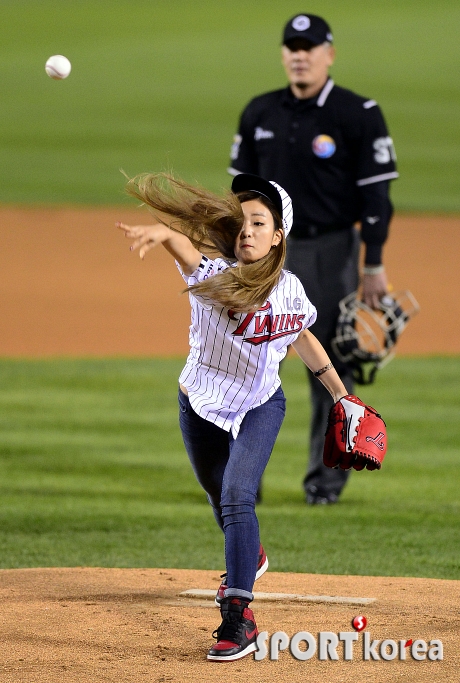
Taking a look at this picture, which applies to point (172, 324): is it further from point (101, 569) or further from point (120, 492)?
point (101, 569)

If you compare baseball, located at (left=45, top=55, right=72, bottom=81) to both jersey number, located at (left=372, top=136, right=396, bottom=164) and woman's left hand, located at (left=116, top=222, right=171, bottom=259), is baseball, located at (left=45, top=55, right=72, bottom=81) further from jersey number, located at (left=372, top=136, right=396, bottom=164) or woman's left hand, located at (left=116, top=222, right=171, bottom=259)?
jersey number, located at (left=372, top=136, right=396, bottom=164)

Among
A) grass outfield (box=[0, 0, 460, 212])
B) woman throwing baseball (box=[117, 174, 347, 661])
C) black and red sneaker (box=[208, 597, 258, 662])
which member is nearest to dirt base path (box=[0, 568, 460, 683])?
black and red sneaker (box=[208, 597, 258, 662])

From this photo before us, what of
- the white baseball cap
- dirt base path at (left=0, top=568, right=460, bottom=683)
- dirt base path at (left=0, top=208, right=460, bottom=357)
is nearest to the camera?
dirt base path at (left=0, top=568, right=460, bottom=683)

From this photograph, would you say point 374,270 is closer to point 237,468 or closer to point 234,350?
point 234,350

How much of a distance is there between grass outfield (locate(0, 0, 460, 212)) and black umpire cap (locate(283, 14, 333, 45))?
1502 cm

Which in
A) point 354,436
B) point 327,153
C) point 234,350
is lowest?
point 354,436

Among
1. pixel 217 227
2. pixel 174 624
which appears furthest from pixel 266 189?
pixel 174 624

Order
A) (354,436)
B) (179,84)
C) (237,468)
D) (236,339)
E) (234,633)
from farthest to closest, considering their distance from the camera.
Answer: (179,84) → (354,436) → (236,339) → (237,468) → (234,633)

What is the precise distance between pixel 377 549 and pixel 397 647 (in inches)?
82.1

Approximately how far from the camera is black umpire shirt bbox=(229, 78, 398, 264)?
6.72m

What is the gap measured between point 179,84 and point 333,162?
995 inches

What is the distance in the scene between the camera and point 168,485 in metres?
7.57

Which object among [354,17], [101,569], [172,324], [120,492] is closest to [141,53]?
[354,17]

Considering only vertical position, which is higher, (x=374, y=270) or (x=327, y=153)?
(x=327, y=153)
